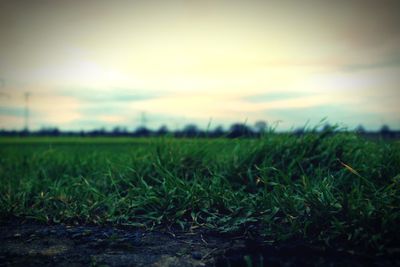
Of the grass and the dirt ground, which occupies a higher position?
the grass

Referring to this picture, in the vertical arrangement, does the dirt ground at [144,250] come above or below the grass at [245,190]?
below

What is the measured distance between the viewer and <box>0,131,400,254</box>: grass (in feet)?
8.07

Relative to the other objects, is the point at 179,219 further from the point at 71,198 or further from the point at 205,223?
the point at 71,198

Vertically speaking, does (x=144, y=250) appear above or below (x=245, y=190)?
below

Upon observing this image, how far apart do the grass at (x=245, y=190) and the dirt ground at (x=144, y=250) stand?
0.42ft

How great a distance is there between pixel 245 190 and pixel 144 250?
47.8 inches

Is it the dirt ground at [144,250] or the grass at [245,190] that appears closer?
the dirt ground at [144,250]

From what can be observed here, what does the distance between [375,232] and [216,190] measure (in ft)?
4.25

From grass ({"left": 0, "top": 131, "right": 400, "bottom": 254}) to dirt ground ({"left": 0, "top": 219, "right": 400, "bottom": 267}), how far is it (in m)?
0.13

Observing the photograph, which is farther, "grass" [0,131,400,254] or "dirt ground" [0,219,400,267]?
"grass" [0,131,400,254]

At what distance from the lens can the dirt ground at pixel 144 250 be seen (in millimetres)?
2139

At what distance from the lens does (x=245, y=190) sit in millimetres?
3355

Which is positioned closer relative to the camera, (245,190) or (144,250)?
(144,250)

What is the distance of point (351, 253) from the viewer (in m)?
2.15
